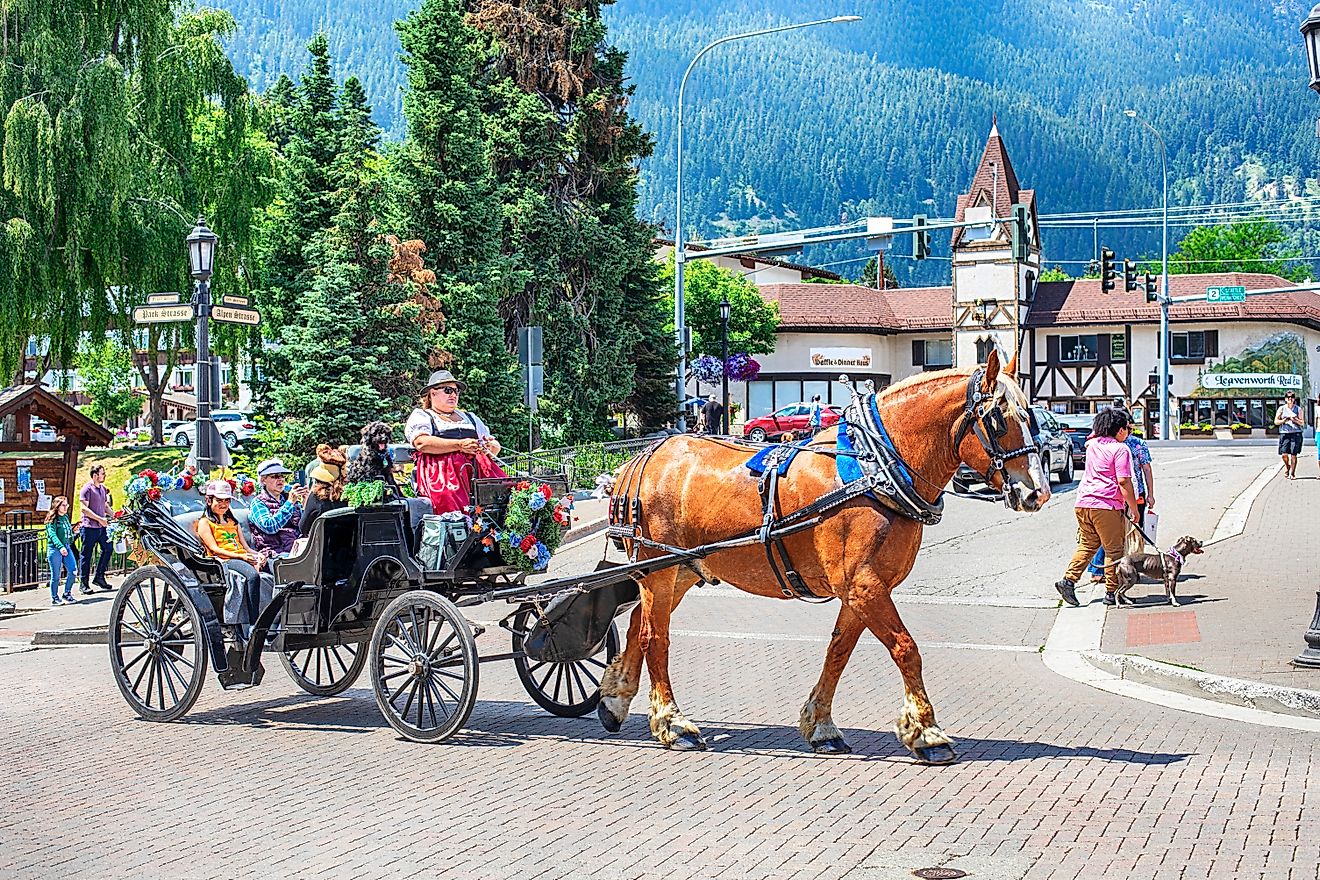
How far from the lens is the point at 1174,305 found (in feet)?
250

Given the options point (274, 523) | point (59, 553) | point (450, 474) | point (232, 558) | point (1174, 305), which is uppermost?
point (1174, 305)

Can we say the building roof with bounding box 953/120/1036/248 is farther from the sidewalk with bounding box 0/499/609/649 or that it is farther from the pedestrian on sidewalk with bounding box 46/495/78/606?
the pedestrian on sidewalk with bounding box 46/495/78/606

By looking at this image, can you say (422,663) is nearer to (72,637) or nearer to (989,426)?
(989,426)

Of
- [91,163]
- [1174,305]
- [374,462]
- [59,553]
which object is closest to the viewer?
[374,462]

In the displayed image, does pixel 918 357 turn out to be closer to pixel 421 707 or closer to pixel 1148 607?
pixel 1148 607

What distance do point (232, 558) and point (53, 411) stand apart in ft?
51.1

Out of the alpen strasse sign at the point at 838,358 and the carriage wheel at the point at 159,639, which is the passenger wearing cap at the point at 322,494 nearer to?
the carriage wheel at the point at 159,639

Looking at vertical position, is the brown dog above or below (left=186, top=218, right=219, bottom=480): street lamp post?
below

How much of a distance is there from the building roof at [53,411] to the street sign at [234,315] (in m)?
6.67

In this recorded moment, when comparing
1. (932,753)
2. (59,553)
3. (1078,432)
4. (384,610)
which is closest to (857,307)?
(1078,432)

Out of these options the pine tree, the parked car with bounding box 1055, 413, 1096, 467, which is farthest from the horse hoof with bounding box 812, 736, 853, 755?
the parked car with bounding box 1055, 413, 1096, 467

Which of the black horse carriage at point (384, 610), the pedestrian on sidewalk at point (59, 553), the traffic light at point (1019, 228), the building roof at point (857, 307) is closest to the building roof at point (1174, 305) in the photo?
the building roof at point (857, 307)

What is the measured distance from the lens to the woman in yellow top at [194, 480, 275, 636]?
34.7ft

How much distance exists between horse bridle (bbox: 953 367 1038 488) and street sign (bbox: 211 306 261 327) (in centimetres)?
1248
